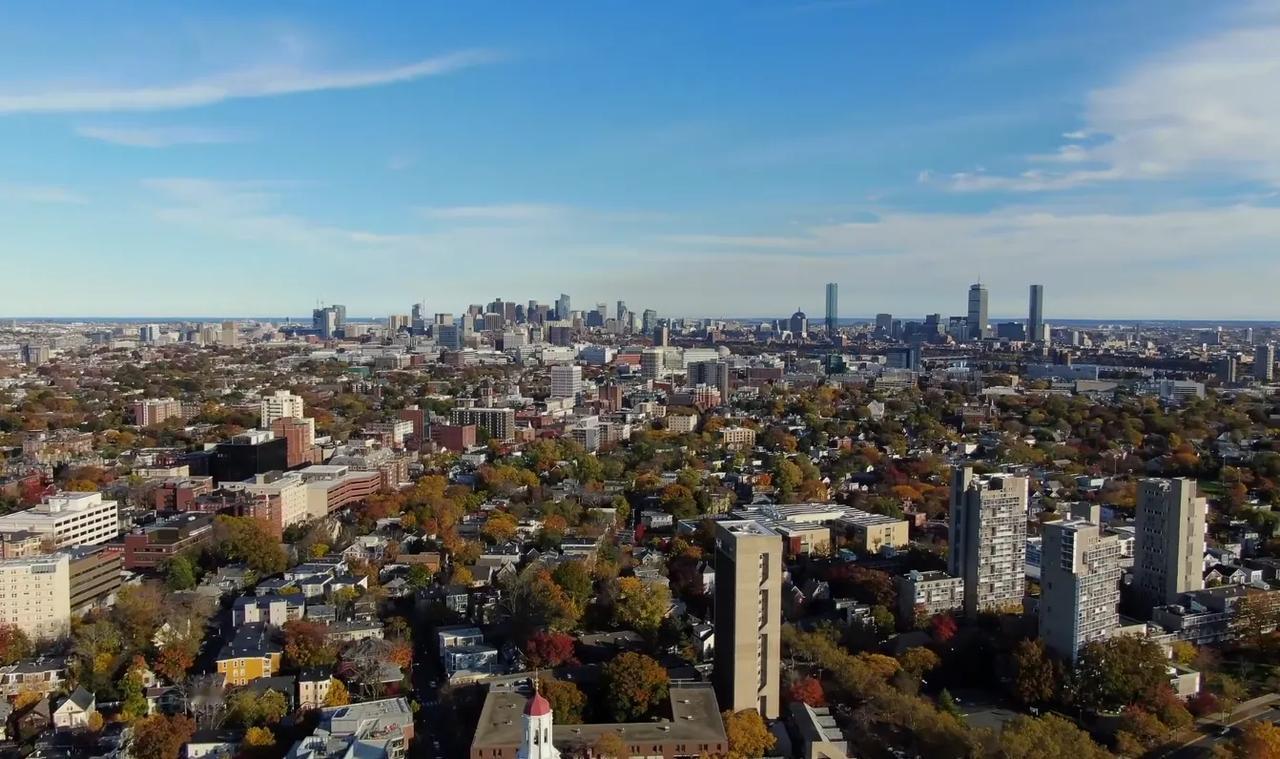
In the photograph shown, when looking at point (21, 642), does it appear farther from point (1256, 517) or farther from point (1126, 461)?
point (1126, 461)

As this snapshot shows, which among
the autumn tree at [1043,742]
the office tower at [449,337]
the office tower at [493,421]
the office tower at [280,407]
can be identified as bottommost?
the autumn tree at [1043,742]

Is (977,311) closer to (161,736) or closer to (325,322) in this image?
(325,322)

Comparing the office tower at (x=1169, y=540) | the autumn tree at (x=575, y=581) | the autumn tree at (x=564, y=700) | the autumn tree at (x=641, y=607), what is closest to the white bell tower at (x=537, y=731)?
the autumn tree at (x=564, y=700)


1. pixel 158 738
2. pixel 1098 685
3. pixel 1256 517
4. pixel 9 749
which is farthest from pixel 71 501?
pixel 1256 517

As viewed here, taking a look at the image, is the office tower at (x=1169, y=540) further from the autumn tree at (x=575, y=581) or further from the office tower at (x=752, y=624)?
the autumn tree at (x=575, y=581)

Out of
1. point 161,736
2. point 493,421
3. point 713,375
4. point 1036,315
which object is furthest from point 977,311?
point 161,736

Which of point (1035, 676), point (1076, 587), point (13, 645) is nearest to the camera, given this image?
point (1035, 676)

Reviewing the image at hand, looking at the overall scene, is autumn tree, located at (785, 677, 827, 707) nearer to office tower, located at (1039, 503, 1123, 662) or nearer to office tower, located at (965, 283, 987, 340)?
office tower, located at (1039, 503, 1123, 662)
